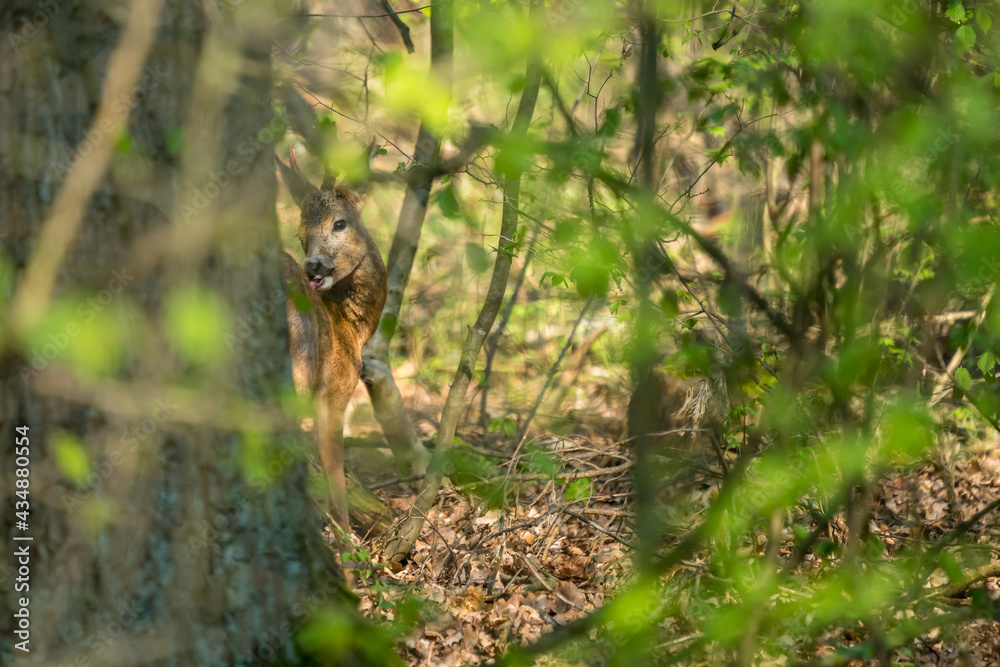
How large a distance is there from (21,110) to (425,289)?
7142 millimetres

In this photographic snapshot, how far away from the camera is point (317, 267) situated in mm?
5777

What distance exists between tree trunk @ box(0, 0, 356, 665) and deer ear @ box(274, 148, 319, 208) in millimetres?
3129

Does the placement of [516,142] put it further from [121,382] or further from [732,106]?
[732,106]

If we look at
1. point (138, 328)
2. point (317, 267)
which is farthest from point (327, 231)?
point (138, 328)

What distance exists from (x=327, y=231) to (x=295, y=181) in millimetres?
430

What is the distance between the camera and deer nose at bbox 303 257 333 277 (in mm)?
5758

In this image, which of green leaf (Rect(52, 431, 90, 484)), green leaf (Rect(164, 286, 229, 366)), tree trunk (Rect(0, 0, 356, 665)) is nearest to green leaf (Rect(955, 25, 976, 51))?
tree trunk (Rect(0, 0, 356, 665))

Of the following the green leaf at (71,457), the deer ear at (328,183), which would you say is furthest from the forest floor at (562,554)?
the deer ear at (328,183)

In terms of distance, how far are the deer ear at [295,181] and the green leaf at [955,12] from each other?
4015 mm

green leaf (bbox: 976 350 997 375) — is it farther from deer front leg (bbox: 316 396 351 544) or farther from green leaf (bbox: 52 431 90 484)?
green leaf (bbox: 52 431 90 484)

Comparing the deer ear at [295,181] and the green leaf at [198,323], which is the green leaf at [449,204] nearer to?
A: the green leaf at [198,323]

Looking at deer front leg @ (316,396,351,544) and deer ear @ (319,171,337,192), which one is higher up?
deer ear @ (319,171,337,192)

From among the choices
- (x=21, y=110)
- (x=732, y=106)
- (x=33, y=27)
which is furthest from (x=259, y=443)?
(x=732, y=106)

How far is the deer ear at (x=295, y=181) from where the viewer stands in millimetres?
5723
